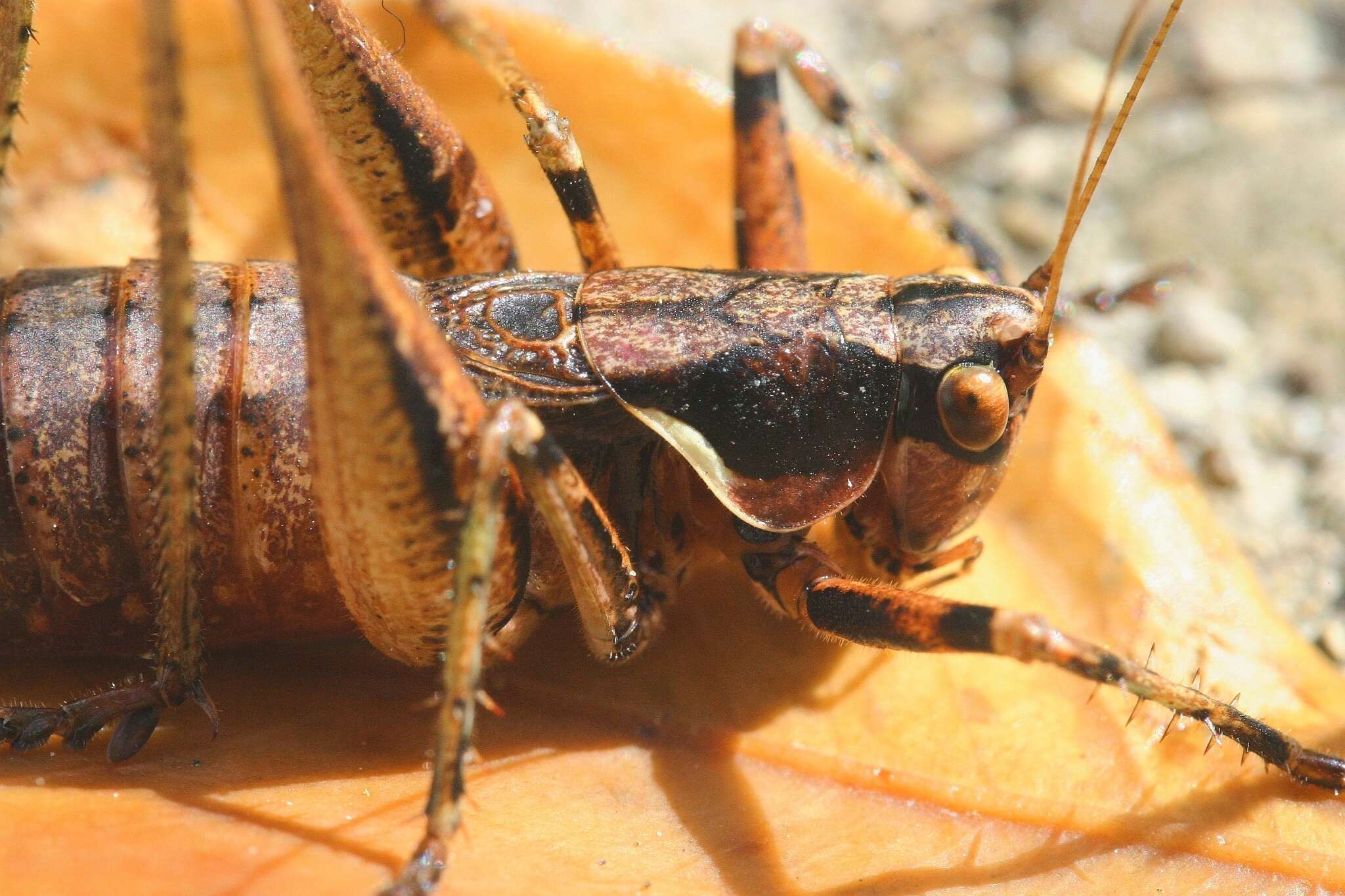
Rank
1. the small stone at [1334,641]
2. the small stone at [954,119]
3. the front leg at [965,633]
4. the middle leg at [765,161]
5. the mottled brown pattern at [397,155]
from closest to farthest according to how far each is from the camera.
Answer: the front leg at [965,633]
the mottled brown pattern at [397,155]
the small stone at [1334,641]
the middle leg at [765,161]
the small stone at [954,119]

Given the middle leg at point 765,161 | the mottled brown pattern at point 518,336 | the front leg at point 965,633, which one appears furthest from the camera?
the middle leg at point 765,161

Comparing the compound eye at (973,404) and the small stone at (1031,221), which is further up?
the small stone at (1031,221)

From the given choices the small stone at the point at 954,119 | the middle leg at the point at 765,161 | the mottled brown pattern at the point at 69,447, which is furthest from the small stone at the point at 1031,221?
the mottled brown pattern at the point at 69,447

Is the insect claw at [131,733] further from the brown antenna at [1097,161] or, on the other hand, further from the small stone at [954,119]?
the small stone at [954,119]

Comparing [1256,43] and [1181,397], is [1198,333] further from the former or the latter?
[1256,43]

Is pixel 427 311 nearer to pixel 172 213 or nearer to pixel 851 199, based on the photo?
pixel 172 213

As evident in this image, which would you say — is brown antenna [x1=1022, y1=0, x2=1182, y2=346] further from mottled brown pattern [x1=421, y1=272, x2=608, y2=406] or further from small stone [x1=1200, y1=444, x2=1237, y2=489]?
small stone [x1=1200, y1=444, x2=1237, y2=489]

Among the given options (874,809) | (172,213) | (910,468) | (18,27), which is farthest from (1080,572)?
(18,27)

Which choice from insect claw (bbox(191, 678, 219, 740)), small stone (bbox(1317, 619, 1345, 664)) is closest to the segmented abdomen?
insect claw (bbox(191, 678, 219, 740))
